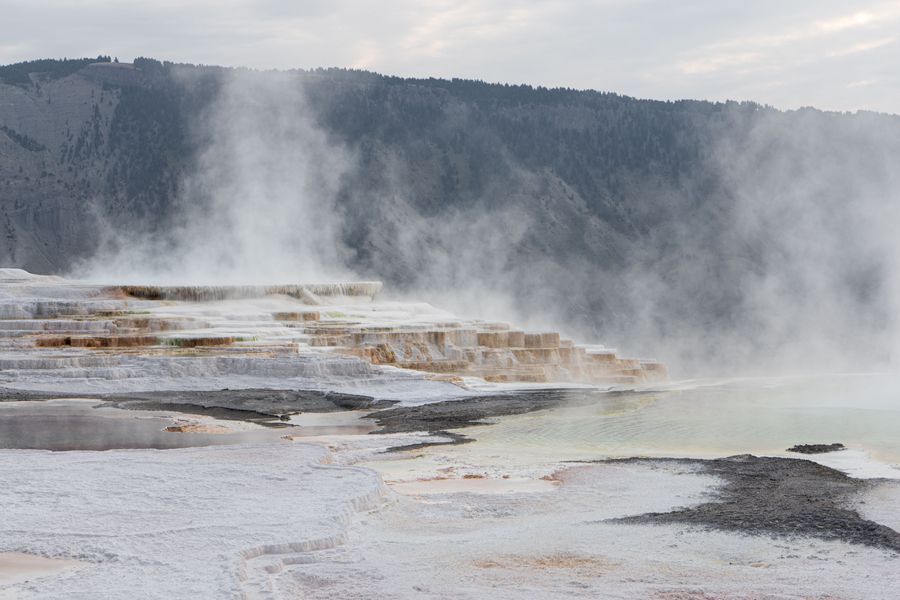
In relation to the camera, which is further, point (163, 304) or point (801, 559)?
point (163, 304)

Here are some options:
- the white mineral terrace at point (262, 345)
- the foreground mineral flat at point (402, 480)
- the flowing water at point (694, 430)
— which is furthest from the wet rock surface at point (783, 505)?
the white mineral terrace at point (262, 345)

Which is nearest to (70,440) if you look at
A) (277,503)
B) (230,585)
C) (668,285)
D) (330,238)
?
(277,503)

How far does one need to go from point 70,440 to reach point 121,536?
4995mm

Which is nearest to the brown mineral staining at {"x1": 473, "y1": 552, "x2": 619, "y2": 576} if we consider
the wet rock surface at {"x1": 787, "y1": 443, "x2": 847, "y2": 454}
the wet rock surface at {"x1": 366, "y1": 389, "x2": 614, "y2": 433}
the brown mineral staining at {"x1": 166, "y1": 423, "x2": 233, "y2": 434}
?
→ the wet rock surface at {"x1": 787, "y1": 443, "x2": 847, "y2": 454}

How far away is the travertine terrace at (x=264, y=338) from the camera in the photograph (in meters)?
18.0

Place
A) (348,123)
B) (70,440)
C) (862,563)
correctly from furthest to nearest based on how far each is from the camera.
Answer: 1. (348,123)
2. (70,440)
3. (862,563)

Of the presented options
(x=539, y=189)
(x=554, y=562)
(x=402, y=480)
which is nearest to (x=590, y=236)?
(x=539, y=189)

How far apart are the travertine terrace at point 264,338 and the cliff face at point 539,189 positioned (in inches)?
1371

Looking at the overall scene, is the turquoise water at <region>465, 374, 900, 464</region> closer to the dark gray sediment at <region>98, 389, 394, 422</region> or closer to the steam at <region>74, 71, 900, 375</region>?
the dark gray sediment at <region>98, 389, 394, 422</region>

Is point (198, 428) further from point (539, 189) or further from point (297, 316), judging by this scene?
point (539, 189)

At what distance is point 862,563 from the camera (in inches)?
249

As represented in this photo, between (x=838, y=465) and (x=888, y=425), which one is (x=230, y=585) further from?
(x=888, y=425)

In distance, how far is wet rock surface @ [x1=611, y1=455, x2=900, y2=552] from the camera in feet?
23.0

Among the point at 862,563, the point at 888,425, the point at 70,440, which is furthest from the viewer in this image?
the point at 888,425
